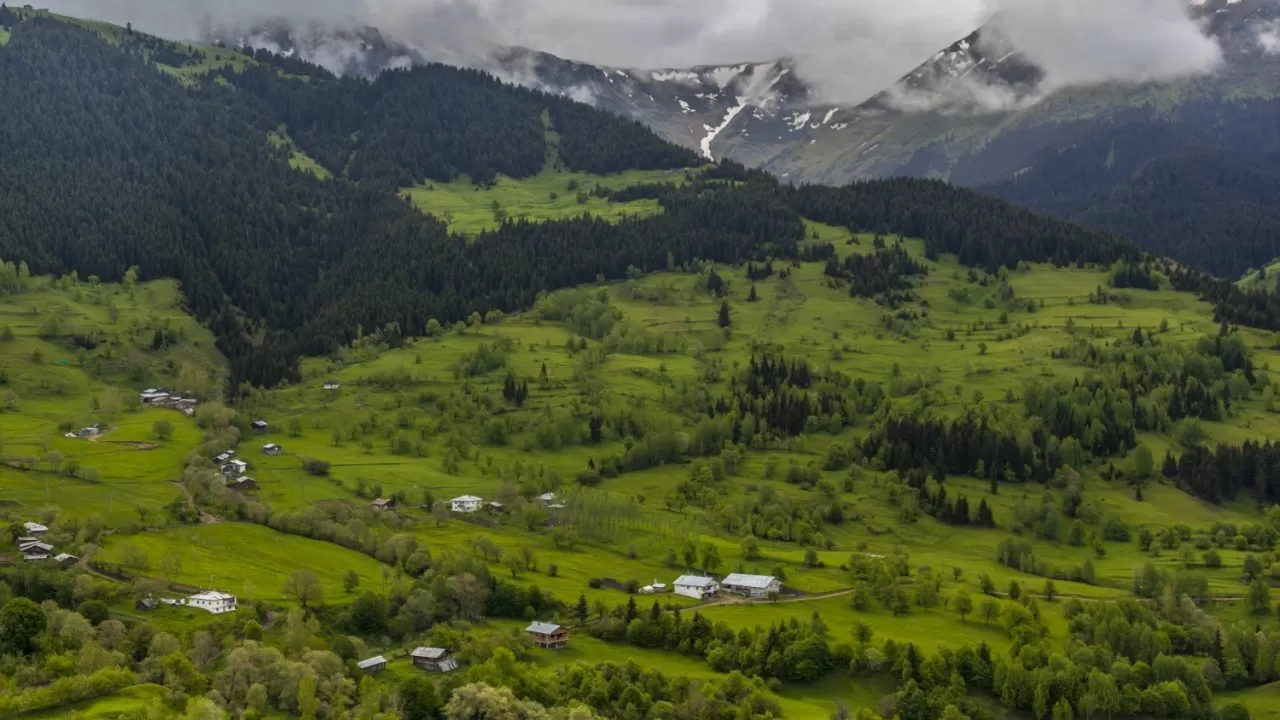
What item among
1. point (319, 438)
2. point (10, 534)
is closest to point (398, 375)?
point (319, 438)

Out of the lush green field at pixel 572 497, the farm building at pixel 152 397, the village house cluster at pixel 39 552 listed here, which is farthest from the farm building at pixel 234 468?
the farm building at pixel 152 397

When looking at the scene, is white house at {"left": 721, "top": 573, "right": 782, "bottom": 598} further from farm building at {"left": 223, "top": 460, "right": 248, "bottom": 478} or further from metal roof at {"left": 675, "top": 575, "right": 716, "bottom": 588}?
farm building at {"left": 223, "top": 460, "right": 248, "bottom": 478}

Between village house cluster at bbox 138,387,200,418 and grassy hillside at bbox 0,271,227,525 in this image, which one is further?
village house cluster at bbox 138,387,200,418

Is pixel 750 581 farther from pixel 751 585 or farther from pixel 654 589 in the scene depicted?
pixel 654 589

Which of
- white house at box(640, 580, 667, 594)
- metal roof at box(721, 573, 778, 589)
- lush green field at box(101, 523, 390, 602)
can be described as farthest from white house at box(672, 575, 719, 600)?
lush green field at box(101, 523, 390, 602)

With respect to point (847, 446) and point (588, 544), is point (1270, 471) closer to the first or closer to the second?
point (847, 446)

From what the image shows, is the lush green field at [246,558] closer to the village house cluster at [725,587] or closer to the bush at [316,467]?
the bush at [316,467]
